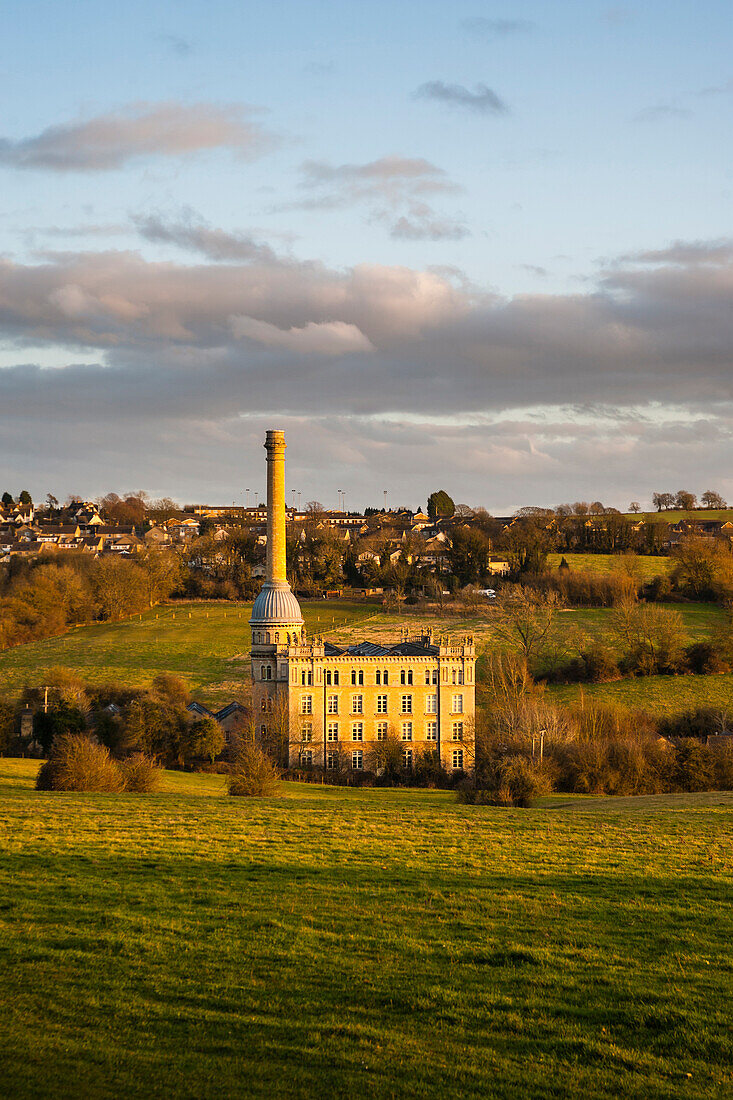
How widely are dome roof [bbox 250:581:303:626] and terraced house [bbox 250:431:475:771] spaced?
2485 millimetres

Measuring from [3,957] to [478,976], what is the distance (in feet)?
22.0

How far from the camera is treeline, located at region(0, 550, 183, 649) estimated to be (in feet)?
330

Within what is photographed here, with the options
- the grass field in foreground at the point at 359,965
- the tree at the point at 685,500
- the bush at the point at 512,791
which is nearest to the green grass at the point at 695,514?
the tree at the point at 685,500

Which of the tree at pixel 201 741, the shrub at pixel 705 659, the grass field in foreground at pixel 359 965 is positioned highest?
the grass field in foreground at pixel 359 965

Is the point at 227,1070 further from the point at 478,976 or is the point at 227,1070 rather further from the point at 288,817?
the point at 288,817

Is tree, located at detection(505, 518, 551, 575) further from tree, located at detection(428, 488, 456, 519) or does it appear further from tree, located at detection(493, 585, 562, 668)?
tree, located at detection(428, 488, 456, 519)

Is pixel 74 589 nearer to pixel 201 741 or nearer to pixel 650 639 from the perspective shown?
pixel 201 741

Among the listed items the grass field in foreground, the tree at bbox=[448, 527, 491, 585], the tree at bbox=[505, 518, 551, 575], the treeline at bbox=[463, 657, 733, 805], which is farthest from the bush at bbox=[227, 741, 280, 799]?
the tree at bbox=[505, 518, 551, 575]

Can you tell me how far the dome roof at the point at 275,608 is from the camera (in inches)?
2788

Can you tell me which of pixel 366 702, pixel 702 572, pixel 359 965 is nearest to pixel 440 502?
pixel 702 572

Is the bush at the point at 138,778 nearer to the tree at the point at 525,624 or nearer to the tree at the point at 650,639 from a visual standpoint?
the tree at the point at 525,624

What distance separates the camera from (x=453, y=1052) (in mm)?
12203

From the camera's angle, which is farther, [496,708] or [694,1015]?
[496,708]

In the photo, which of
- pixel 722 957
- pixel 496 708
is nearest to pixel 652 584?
pixel 496 708
